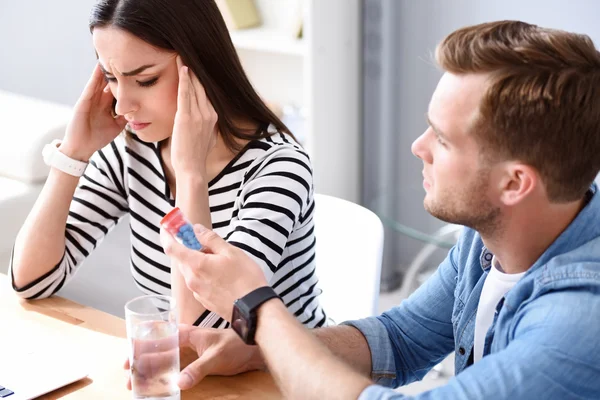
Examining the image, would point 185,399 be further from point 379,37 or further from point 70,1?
point 70,1

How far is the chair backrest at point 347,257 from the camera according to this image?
172cm

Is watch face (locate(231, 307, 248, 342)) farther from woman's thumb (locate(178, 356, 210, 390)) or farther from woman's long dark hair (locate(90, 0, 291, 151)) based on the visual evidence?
woman's long dark hair (locate(90, 0, 291, 151))

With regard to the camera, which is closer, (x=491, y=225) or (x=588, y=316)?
(x=588, y=316)

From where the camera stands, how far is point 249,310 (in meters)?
1.18

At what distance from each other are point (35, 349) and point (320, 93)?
→ 1.67 m

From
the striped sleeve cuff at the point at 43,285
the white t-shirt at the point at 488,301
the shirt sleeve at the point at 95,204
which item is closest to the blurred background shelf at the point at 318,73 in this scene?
the shirt sleeve at the point at 95,204

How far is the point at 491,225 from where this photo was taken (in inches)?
47.4

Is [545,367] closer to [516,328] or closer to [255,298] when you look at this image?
[516,328]

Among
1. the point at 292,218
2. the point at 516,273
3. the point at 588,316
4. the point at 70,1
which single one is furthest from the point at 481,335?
the point at 70,1

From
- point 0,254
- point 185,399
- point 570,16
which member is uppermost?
point 570,16

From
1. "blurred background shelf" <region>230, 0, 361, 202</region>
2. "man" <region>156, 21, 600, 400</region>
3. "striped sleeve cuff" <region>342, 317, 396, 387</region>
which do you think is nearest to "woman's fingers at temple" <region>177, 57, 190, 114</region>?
"man" <region>156, 21, 600, 400</region>

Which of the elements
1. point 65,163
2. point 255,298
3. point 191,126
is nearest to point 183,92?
point 191,126

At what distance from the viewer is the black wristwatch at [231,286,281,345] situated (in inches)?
46.6

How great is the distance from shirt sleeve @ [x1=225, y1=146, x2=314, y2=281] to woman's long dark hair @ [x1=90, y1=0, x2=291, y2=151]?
0.28ft
